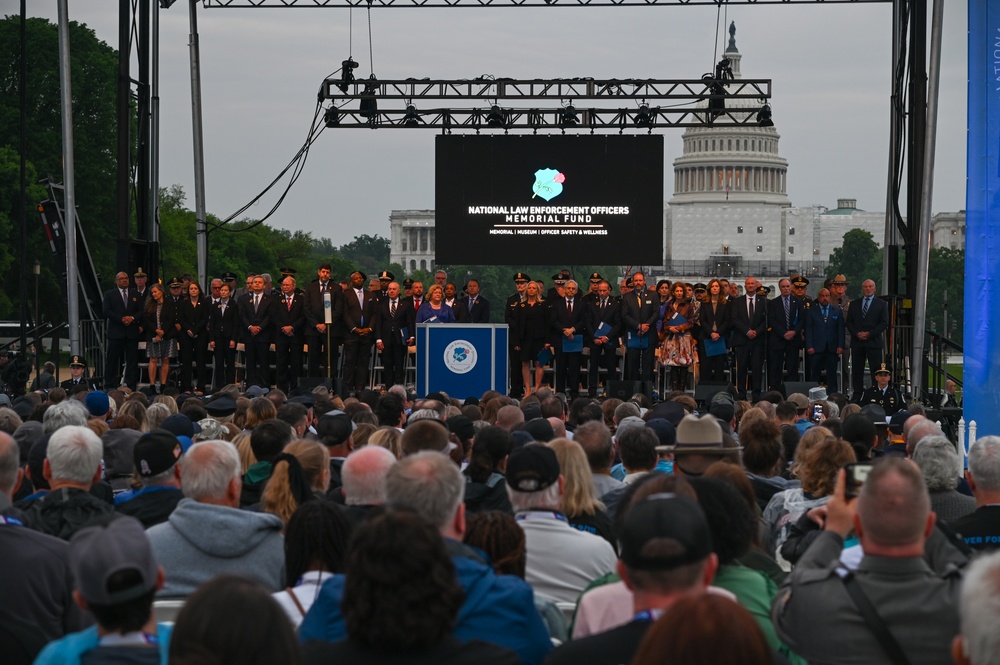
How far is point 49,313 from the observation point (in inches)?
1913

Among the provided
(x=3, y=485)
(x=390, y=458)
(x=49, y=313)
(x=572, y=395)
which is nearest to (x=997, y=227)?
(x=390, y=458)

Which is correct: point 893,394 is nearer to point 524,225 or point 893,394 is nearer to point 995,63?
point 995,63

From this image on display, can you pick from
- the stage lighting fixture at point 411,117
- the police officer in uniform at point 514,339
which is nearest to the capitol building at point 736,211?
the stage lighting fixture at point 411,117

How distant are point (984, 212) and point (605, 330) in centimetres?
969

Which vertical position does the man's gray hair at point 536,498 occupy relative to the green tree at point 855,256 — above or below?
below

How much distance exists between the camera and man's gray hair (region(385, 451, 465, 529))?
4.20 meters

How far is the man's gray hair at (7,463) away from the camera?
5.39 metres

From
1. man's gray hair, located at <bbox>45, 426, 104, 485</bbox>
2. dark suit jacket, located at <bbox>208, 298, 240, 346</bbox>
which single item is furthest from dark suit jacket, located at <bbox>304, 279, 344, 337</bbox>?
man's gray hair, located at <bbox>45, 426, 104, 485</bbox>

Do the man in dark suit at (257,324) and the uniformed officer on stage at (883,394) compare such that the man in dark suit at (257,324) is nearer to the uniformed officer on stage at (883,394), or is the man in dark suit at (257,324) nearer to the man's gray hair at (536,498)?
the uniformed officer on stage at (883,394)

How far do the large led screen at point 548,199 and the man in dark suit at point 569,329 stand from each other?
3.02 m

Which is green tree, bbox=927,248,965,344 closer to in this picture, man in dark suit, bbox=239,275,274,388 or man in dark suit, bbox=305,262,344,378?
man in dark suit, bbox=305,262,344,378

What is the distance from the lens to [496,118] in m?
24.7

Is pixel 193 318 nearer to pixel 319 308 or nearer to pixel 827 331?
pixel 319 308

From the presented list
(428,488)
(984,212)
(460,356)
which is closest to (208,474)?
(428,488)
